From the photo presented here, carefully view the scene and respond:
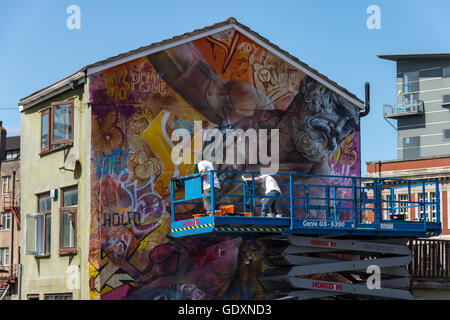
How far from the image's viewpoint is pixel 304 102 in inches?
1028

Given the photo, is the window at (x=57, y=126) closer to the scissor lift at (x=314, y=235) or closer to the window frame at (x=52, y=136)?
the window frame at (x=52, y=136)

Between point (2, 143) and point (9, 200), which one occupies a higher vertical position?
point (2, 143)

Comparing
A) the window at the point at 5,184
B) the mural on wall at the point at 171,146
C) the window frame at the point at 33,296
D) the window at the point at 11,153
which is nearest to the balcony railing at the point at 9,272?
the window at the point at 5,184

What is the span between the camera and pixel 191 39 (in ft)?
79.4

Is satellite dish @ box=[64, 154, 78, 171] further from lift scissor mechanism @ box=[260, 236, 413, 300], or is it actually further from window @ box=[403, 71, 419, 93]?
window @ box=[403, 71, 419, 93]

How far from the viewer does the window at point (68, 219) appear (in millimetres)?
23281

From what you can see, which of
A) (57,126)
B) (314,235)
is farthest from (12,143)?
(314,235)

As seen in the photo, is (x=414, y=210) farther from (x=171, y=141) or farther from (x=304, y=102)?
(x=171, y=141)

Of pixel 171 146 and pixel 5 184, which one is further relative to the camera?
pixel 5 184

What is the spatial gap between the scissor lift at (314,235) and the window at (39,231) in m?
4.42

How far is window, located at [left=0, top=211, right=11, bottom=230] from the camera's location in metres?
78.4

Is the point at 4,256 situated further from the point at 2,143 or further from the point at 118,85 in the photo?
the point at 118,85

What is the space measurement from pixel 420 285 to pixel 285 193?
632cm

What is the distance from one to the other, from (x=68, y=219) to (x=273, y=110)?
24.2 feet
